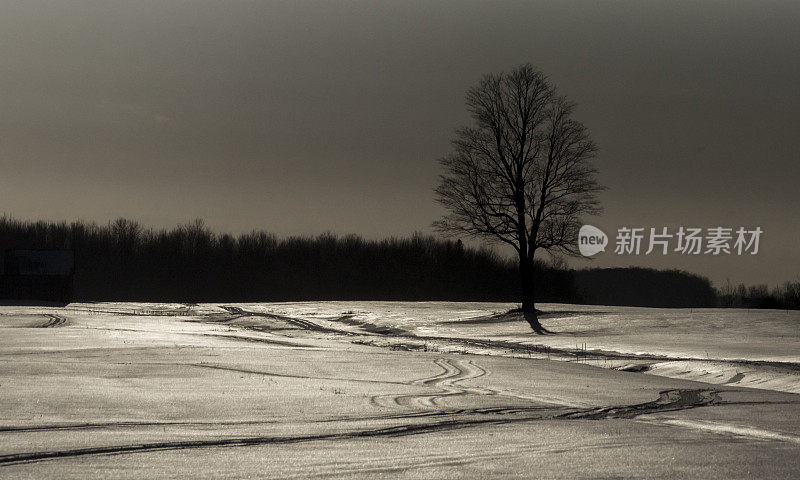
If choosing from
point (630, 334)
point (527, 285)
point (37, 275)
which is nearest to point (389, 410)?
point (630, 334)

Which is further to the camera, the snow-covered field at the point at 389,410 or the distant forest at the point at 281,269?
the distant forest at the point at 281,269

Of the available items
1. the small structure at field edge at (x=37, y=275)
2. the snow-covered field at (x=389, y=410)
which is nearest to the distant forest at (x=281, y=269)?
the small structure at field edge at (x=37, y=275)

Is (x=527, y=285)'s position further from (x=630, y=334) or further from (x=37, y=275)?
(x=37, y=275)

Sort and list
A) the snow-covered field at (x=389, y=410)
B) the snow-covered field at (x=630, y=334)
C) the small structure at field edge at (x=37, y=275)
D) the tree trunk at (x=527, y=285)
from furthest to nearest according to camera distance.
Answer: the small structure at field edge at (x=37, y=275) → the tree trunk at (x=527, y=285) → the snow-covered field at (x=630, y=334) → the snow-covered field at (x=389, y=410)

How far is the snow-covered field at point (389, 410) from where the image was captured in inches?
285

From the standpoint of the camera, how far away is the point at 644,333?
3000cm

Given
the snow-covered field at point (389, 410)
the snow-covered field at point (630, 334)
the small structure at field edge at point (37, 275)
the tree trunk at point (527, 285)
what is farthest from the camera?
the small structure at field edge at point (37, 275)

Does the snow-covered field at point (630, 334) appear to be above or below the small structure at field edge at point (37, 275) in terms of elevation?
below

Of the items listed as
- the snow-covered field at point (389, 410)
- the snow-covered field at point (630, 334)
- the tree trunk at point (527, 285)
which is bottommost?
the snow-covered field at point (389, 410)

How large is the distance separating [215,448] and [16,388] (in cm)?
504

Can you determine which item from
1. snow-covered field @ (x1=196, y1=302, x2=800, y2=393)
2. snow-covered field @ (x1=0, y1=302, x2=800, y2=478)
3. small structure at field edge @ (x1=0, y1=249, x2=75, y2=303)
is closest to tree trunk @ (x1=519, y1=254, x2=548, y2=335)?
snow-covered field @ (x1=196, y1=302, x2=800, y2=393)

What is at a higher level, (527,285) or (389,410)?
(527,285)

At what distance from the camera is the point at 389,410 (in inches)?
416

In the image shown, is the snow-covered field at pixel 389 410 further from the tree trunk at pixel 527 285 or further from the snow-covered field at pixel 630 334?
the tree trunk at pixel 527 285
